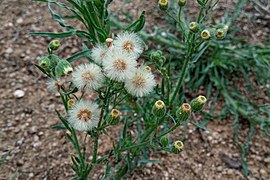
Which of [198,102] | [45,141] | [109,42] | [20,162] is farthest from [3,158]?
[198,102]

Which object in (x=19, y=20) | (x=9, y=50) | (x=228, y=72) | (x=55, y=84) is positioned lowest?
(x=228, y=72)

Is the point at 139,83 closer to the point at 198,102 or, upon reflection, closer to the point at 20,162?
the point at 198,102

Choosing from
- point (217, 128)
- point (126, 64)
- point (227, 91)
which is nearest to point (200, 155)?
point (217, 128)

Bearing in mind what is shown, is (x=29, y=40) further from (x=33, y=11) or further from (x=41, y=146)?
(x=41, y=146)

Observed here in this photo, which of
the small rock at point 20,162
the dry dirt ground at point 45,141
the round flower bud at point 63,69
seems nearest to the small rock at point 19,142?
the dry dirt ground at point 45,141

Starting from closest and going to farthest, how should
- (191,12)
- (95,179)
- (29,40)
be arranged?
(95,179)
(29,40)
(191,12)

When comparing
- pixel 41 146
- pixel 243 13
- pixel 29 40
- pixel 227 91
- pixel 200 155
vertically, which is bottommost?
pixel 200 155
